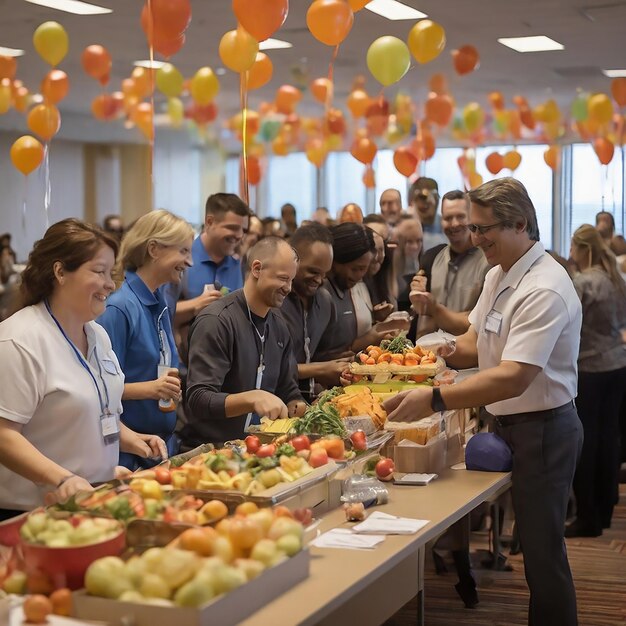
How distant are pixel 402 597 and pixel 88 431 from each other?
0.98 meters

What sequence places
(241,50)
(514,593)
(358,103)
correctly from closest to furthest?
1. (514,593)
2. (241,50)
3. (358,103)

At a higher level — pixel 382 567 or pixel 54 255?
pixel 54 255

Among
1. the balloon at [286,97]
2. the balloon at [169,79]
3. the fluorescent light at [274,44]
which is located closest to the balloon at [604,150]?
the balloon at [286,97]

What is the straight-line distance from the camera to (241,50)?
5738mm

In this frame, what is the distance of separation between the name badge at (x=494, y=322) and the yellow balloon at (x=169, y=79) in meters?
6.60

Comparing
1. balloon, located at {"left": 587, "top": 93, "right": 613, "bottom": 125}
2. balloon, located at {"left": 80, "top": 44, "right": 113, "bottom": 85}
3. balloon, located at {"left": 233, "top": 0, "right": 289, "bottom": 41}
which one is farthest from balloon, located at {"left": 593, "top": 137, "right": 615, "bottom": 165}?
balloon, located at {"left": 233, "top": 0, "right": 289, "bottom": 41}

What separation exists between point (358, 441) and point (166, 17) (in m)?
3.52

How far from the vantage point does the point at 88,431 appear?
264cm

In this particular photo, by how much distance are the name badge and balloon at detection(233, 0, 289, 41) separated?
7.96 feet

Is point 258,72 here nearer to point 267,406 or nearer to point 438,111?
point 438,111

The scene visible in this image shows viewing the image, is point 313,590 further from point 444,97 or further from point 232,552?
point 444,97


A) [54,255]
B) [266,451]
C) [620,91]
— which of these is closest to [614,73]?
[620,91]

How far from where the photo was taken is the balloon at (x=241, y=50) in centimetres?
570

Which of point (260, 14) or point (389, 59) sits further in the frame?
point (389, 59)
